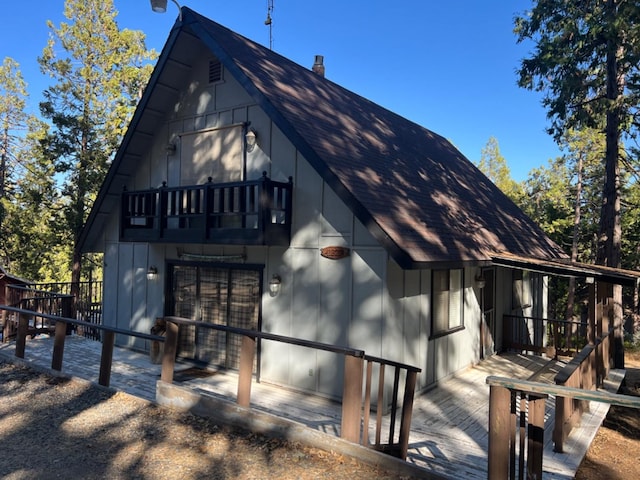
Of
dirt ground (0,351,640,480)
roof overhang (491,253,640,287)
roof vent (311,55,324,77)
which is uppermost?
roof vent (311,55,324,77)

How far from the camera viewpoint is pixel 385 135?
36.4 feet

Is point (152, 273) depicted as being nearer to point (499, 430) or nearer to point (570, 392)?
point (499, 430)

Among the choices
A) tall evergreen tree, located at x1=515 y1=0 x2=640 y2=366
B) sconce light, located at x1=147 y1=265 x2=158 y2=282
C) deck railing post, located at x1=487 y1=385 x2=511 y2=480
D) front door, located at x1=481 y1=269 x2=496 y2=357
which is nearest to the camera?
deck railing post, located at x1=487 y1=385 x2=511 y2=480

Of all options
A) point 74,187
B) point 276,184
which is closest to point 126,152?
point 276,184

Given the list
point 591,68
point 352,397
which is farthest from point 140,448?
point 591,68

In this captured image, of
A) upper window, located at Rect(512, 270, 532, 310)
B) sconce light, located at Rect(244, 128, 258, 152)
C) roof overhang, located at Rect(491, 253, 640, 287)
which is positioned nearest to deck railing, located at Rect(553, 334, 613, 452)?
roof overhang, located at Rect(491, 253, 640, 287)

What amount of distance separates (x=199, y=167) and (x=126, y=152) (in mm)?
1992

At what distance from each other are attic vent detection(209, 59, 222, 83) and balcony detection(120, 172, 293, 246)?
2.29m

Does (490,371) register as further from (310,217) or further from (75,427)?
(75,427)

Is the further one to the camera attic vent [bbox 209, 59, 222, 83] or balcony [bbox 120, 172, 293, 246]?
attic vent [bbox 209, 59, 222, 83]

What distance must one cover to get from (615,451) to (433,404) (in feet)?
8.63

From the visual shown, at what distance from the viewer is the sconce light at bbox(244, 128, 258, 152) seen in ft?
27.1

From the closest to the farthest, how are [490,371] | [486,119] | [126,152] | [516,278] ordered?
1. [490,371]
2. [126,152]
3. [516,278]
4. [486,119]

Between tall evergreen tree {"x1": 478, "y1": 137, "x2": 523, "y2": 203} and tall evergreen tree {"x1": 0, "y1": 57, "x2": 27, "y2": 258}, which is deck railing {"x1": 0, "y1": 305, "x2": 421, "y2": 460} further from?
tall evergreen tree {"x1": 478, "y1": 137, "x2": 523, "y2": 203}
